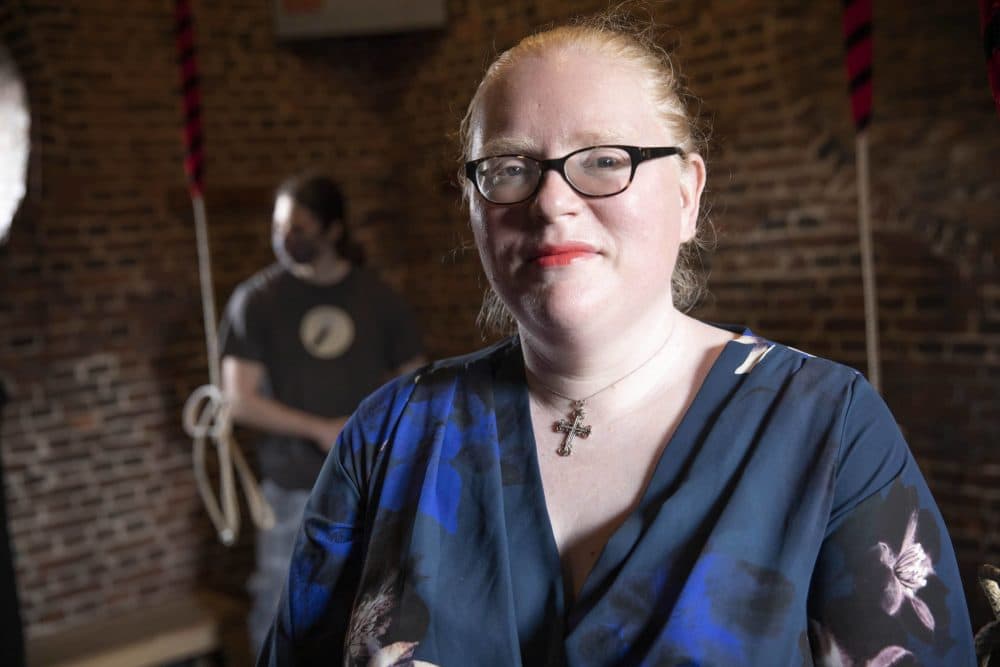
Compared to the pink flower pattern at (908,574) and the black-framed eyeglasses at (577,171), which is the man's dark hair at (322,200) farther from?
the pink flower pattern at (908,574)

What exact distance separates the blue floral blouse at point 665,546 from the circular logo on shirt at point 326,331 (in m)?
1.92

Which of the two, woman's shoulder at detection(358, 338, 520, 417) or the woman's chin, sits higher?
the woman's chin

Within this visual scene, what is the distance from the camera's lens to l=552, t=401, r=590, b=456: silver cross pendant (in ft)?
3.73

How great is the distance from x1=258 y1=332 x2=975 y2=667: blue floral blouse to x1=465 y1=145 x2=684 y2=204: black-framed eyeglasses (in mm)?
259

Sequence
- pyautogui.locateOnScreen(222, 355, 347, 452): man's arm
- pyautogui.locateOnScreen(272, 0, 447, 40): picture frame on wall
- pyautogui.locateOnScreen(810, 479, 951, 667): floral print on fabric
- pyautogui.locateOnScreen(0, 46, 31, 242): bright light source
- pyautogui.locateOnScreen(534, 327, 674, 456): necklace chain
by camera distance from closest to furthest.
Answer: pyautogui.locateOnScreen(810, 479, 951, 667): floral print on fabric
pyautogui.locateOnScreen(534, 327, 674, 456): necklace chain
pyautogui.locateOnScreen(222, 355, 347, 452): man's arm
pyautogui.locateOnScreen(0, 46, 31, 242): bright light source
pyautogui.locateOnScreen(272, 0, 447, 40): picture frame on wall

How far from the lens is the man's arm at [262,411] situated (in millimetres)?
2912

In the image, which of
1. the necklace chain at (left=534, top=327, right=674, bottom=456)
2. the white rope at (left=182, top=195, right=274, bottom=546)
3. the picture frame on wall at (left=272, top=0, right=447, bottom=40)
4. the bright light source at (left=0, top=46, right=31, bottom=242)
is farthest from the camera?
the picture frame on wall at (left=272, top=0, right=447, bottom=40)

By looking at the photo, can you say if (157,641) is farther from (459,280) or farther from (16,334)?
(459,280)

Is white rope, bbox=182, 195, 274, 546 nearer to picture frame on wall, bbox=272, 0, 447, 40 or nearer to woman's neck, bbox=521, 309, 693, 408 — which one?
picture frame on wall, bbox=272, 0, 447, 40

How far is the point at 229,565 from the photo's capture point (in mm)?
4457

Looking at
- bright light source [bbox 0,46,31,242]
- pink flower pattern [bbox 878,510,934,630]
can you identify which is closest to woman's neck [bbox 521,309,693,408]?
pink flower pattern [bbox 878,510,934,630]

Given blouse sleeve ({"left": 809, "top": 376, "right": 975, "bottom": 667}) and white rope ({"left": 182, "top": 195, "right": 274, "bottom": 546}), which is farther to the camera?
white rope ({"left": 182, "top": 195, "right": 274, "bottom": 546})

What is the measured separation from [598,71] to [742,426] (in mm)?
442

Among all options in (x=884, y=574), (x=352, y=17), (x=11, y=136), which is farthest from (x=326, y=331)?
(x=884, y=574)
